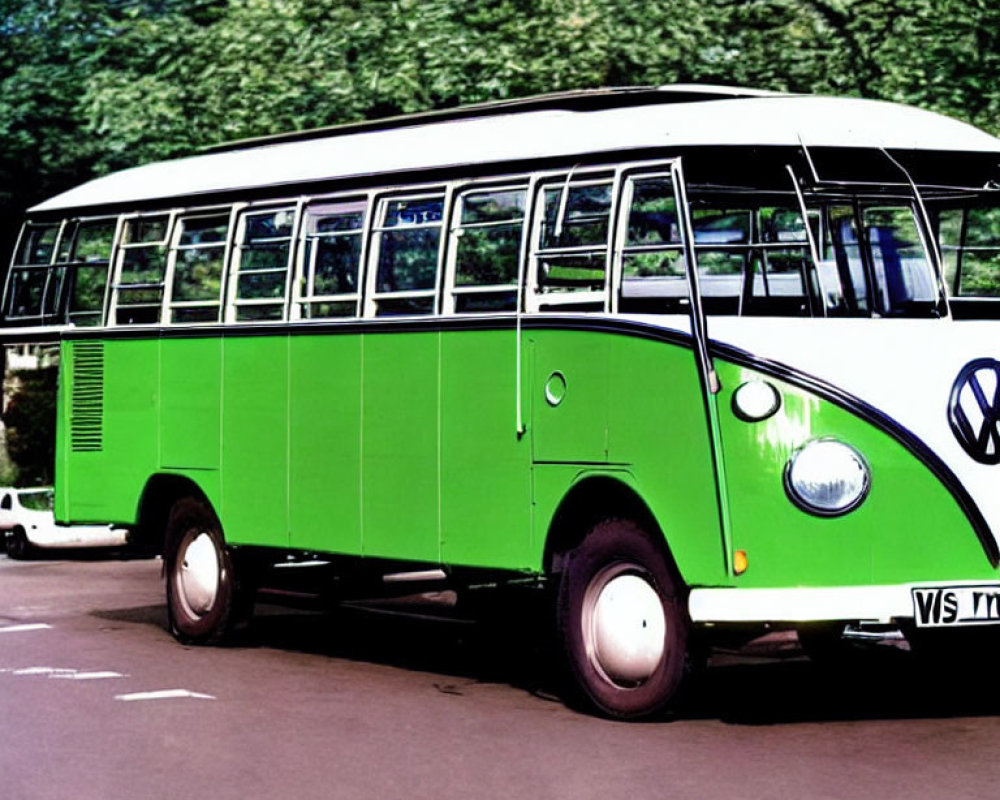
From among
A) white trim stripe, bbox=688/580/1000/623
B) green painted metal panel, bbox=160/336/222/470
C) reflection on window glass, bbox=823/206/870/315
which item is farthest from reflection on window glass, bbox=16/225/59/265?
white trim stripe, bbox=688/580/1000/623

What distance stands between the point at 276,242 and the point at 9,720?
13.5 feet

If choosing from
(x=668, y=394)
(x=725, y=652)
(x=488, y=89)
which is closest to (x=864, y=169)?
(x=668, y=394)

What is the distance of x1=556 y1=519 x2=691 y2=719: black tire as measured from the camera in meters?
11.9

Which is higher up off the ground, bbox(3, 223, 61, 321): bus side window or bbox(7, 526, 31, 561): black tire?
bbox(3, 223, 61, 321): bus side window

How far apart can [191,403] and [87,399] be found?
55.6 inches

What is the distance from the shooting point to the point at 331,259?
1499 centimetres

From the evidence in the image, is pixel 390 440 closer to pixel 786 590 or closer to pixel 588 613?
pixel 588 613

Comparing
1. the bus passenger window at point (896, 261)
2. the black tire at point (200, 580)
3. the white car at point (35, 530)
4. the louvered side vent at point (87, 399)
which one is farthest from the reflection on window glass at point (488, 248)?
the white car at point (35, 530)

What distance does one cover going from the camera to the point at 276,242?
15.6m

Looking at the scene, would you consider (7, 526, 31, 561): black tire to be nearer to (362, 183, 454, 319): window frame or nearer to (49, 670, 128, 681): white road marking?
(49, 670, 128, 681): white road marking

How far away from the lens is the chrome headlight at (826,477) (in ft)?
38.1

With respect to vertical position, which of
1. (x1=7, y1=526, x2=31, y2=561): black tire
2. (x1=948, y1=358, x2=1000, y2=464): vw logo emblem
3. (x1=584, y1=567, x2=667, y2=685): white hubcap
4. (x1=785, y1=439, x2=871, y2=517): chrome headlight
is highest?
(x1=948, y1=358, x2=1000, y2=464): vw logo emblem

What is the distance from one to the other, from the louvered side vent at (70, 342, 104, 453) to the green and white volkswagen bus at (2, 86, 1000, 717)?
3.57 feet

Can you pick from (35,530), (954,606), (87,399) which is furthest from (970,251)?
(35,530)
